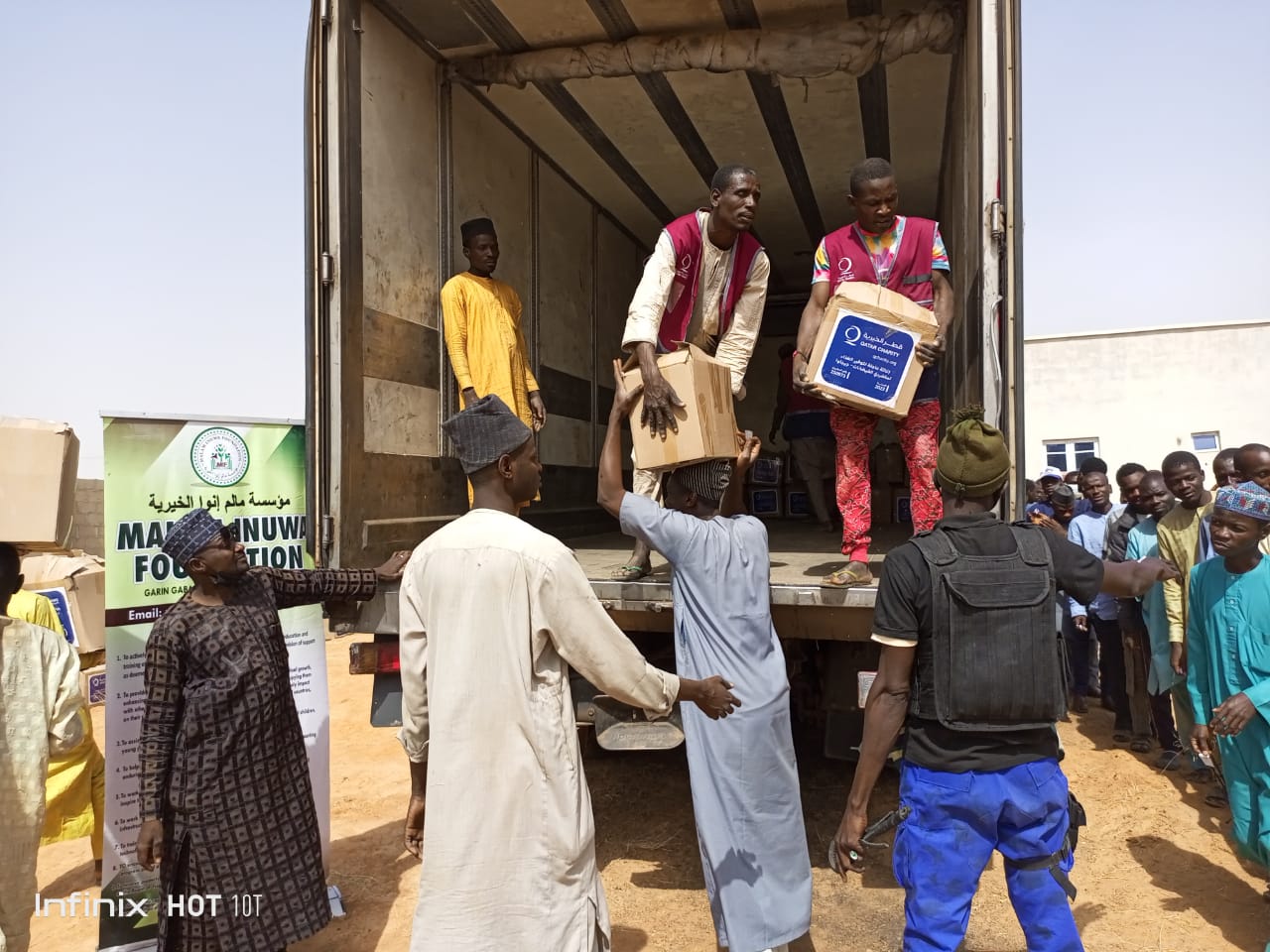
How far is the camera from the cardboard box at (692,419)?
278 cm

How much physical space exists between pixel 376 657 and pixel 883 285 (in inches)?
93.6

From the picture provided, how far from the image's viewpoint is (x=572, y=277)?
586cm

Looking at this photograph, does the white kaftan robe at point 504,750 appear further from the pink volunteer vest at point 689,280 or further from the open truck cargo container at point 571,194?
the pink volunteer vest at point 689,280

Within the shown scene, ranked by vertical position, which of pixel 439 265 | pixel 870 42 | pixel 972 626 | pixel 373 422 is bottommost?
pixel 972 626

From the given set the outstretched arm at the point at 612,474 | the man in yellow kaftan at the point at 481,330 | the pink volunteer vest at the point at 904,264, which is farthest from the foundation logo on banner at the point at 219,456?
the pink volunteer vest at the point at 904,264

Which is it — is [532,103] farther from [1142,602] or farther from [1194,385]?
[1194,385]

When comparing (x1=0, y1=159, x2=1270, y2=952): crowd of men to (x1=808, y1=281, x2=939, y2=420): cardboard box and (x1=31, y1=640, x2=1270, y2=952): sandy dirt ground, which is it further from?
(x1=31, y1=640, x2=1270, y2=952): sandy dirt ground

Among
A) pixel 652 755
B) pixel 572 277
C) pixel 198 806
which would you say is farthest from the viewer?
pixel 572 277

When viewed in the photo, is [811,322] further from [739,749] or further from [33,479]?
[33,479]

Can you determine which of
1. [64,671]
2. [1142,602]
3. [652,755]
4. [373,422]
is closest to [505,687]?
[64,671]

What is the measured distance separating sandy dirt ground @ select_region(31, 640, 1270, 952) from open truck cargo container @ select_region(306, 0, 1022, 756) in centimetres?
59

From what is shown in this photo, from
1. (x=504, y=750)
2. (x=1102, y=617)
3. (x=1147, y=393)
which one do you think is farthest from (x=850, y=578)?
(x=1147, y=393)

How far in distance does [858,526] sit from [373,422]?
6.44 feet

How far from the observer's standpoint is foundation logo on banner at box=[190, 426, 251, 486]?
3.00 meters
